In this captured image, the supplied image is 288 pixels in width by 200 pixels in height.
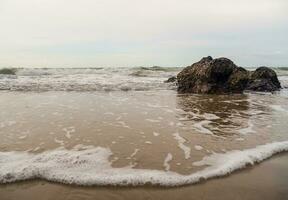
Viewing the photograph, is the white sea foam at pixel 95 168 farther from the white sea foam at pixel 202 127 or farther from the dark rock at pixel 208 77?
the dark rock at pixel 208 77

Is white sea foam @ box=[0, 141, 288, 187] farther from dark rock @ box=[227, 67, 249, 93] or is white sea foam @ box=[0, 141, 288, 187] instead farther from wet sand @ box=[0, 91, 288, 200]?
dark rock @ box=[227, 67, 249, 93]

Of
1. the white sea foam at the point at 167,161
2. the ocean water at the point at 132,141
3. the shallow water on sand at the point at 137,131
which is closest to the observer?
the ocean water at the point at 132,141

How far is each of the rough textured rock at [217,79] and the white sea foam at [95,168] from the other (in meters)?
→ 11.3

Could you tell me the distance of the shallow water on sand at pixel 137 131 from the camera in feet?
19.2

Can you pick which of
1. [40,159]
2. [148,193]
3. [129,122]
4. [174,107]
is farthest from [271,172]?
[174,107]

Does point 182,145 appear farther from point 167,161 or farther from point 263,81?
point 263,81

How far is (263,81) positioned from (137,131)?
45.0 ft

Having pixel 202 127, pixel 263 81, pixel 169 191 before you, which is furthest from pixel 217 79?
pixel 169 191

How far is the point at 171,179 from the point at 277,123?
506 cm

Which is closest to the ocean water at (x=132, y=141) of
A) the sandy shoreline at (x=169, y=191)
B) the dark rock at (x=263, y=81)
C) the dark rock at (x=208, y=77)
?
the sandy shoreline at (x=169, y=191)

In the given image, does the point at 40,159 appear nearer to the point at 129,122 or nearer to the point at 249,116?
the point at 129,122

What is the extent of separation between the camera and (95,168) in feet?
17.5

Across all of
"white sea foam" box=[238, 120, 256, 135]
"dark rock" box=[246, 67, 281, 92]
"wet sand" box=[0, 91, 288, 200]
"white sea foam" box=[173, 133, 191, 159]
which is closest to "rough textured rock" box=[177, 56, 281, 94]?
"dark rock" box=[246, 67, 281, 92]

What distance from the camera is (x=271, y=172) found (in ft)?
17.5
